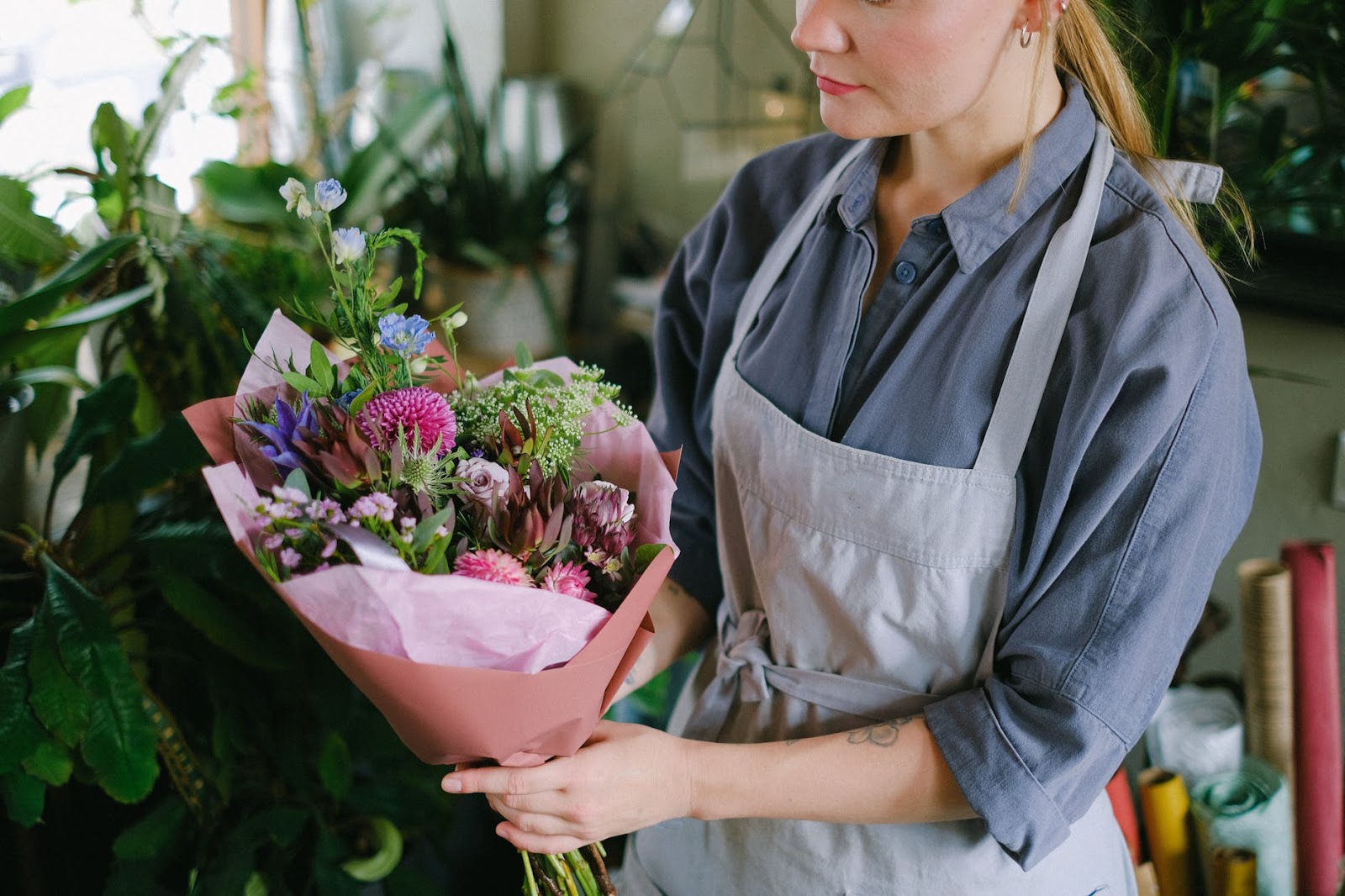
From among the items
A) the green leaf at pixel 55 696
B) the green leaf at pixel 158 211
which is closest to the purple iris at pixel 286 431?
the green leaf at pixel 55 696

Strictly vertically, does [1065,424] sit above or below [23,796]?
above

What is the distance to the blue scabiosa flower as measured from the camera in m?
0.73

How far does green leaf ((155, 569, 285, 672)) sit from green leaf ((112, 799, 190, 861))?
0.21m

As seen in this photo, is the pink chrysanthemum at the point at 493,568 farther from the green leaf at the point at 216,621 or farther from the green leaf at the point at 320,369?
the green leaf at the point at 216,621

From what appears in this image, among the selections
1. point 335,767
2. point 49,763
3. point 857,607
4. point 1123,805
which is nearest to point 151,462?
point 49,763

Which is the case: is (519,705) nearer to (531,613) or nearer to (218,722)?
(531,613)

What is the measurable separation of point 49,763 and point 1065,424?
1.04m

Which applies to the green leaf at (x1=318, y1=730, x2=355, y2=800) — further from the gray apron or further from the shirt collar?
the shirt collar

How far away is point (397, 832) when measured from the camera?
1.48 m

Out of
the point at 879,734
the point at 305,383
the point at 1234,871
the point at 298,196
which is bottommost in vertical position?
the point at 1234,871

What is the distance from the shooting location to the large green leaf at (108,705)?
41.8 inches

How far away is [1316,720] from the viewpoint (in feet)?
4.65

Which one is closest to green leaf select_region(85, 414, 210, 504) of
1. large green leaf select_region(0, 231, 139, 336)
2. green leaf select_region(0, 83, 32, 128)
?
large green leaf select_region(0, 231, 139, 336)

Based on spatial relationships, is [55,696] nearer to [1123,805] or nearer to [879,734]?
[879,734]
